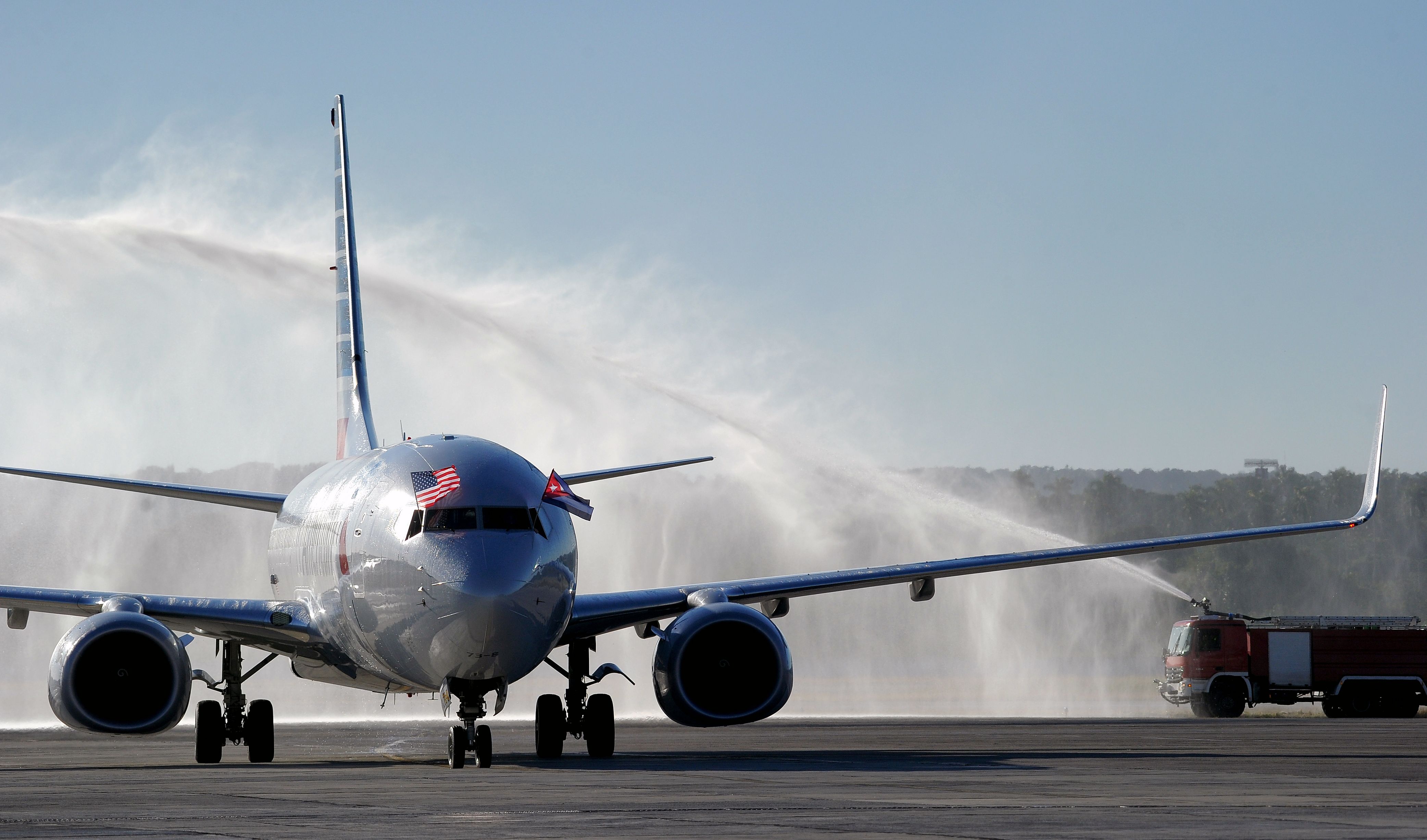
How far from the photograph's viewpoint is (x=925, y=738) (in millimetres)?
28562

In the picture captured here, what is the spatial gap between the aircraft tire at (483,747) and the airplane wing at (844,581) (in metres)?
2.76

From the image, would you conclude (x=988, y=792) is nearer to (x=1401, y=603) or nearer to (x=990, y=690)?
(x=990, y=690)

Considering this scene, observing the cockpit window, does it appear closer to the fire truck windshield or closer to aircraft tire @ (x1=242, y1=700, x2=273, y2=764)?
aircraft tire @ (x1=242, y1=700, x2=273, y2=764)

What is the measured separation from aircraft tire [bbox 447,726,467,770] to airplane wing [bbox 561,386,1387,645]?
116 inches

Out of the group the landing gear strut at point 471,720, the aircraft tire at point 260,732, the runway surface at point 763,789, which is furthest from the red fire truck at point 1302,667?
the landing gear strut at point 471,720

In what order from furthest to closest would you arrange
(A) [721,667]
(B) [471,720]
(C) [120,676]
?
(A) [721,667]
(C) [120,676]
(B) [471,720]

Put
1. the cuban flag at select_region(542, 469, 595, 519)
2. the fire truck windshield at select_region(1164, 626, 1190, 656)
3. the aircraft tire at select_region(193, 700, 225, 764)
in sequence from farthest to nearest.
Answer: the fire truck windshield at select_region(1164, 626, 1190, 656), the aircraft tire at select_region(193, 700, 225, 764), the cuban flag at select_region(542, 469, 595, 519)

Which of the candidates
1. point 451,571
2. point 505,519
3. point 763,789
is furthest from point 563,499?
point 763,789

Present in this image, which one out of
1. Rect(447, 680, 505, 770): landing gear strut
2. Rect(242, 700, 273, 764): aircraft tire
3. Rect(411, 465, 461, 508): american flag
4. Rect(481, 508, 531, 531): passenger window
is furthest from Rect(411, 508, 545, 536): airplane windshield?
Rect(242, 700, 273, 764): aircraft tire

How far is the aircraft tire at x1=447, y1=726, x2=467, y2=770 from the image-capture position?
19875 mm

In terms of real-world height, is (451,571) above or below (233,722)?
above

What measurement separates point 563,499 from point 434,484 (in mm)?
1576

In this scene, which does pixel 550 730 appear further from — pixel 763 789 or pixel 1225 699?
pixel 1225 699

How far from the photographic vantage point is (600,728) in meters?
22.5
